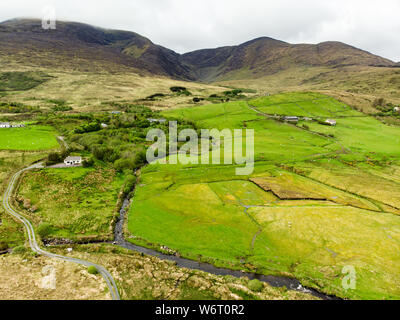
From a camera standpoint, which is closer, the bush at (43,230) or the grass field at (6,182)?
the grass field at (6,182)

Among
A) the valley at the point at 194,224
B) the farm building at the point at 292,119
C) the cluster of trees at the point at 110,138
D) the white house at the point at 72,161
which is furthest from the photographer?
the farm building at the point at 292,119

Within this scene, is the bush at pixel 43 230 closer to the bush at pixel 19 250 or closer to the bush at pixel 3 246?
the bush at pixel 19 250

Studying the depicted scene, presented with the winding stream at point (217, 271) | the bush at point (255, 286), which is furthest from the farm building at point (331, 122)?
the bush at point (255, 286)

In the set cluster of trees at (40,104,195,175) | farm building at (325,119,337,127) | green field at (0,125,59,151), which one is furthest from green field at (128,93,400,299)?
green field at (0,125,59,151)

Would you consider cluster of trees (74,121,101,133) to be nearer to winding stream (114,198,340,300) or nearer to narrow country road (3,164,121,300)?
narrow country road (3,164,121,300)

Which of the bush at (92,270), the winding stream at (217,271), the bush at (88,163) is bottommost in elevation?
the winding stream at (217,271)

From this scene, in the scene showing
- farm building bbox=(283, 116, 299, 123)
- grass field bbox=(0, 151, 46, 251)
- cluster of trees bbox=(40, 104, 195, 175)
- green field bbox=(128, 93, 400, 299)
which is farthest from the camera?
farm building bbox=(283, 116, 299, 123)
